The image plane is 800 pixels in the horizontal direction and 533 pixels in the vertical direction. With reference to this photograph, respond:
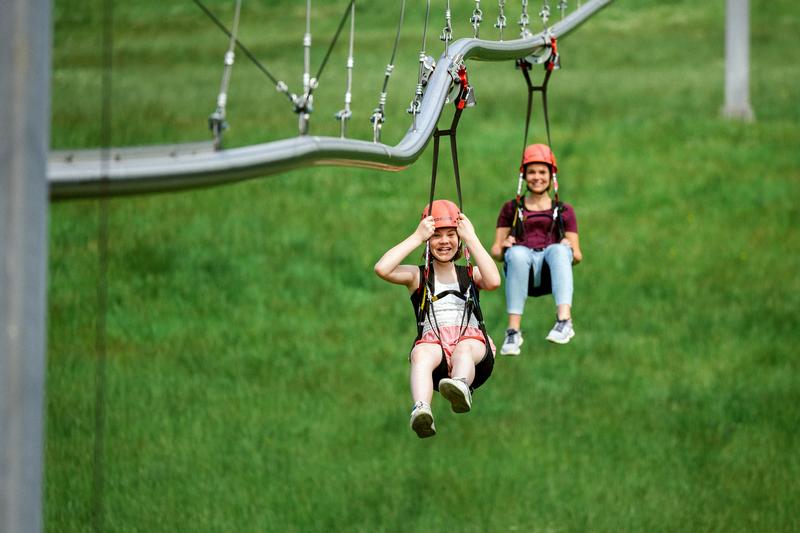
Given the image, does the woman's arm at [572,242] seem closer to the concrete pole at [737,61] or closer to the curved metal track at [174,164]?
the curved metal track at [174,164]

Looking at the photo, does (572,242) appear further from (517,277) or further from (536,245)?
(517,277)

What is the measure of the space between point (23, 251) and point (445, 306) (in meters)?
3.92

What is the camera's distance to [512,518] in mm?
21781

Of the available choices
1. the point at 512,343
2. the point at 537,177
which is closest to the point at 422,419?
the point at 512,343

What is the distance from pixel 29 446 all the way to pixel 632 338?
73.1ft

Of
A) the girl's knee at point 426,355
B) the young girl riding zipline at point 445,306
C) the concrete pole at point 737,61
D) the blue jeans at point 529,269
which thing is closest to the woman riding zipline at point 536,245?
the blue jeans at point 529,269

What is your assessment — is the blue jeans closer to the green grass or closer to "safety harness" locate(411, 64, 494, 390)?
"safety harness" locate(411, 64, 494, 390)

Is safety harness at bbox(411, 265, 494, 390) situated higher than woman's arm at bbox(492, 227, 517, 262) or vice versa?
woman's arm at bbox(492, 227, 517, 262)

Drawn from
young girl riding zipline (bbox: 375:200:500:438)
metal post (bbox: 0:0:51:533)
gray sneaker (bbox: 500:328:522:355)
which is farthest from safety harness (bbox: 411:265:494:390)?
metal post (bbox: 0:0:51:533)

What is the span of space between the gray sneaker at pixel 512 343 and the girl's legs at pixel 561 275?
29 cm

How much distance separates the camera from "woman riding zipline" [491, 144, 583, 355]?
10.0 m

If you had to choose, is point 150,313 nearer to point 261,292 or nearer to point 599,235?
point 261,292

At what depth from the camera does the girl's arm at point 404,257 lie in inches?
328

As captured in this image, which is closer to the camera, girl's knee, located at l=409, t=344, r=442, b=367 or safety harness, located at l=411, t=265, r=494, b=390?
girl's knee, located at l=409, t=344, r=442, b=367
